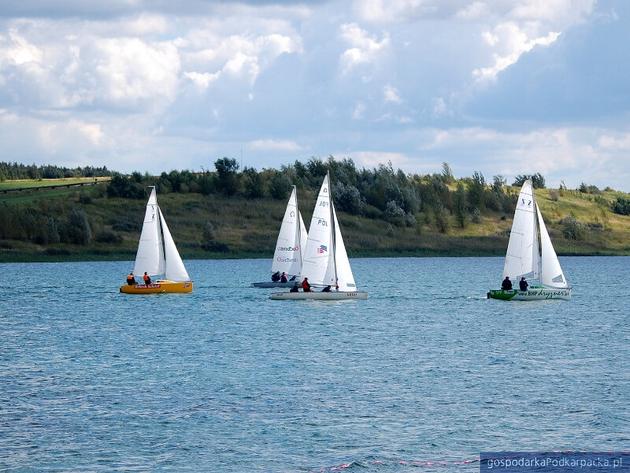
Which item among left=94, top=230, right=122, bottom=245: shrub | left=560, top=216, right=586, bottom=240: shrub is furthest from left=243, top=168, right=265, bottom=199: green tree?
Answer: left=560, top=216, right=586, bottom=240: shrub

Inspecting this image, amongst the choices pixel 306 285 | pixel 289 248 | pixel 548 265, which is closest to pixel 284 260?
pixel 289 248

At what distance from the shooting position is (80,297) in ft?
320

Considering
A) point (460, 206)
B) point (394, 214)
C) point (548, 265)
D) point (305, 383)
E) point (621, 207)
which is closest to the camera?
point (305, 383)

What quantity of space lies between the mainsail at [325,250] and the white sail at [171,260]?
14.2m

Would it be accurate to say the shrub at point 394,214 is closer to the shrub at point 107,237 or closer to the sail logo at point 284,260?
the shrub at point 107,237

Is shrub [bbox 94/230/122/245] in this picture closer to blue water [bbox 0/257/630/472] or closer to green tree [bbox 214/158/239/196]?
green tree [bbox 214/158/239/196]

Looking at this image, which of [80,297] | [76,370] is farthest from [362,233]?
[76,370]

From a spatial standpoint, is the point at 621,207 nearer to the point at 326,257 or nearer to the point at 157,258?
the point at 157,258

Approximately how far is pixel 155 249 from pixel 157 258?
0.80 meters

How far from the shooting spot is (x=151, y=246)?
91.4 m

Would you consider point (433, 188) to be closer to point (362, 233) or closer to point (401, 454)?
point (362, 233)

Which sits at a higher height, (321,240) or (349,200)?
(349,200)

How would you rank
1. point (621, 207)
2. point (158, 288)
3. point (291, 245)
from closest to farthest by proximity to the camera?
point (158, 288) < point (291, 245) < point (621, 207)

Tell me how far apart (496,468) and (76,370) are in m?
24.5
